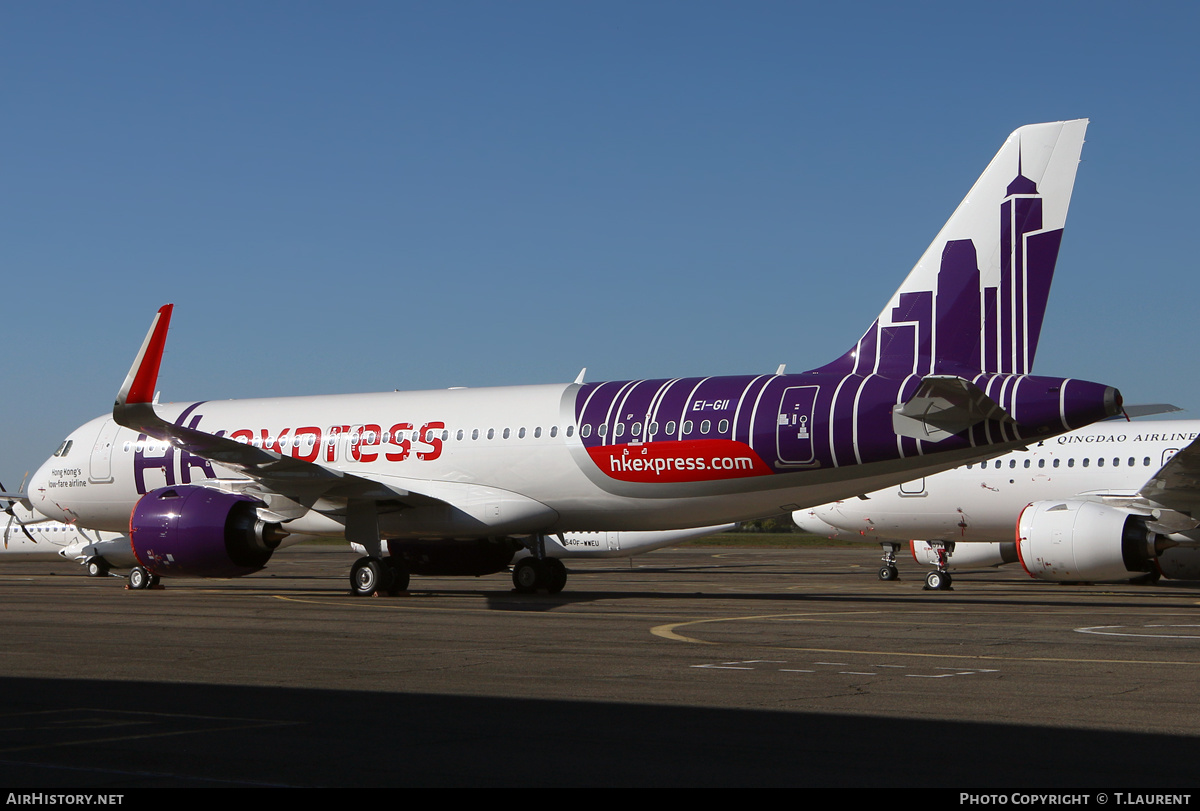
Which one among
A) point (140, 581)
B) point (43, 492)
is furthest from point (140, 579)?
point (43, 492)

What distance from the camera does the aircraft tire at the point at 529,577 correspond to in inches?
1017

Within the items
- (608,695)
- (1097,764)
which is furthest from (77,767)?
(1097,764)

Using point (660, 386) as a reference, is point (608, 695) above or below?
below

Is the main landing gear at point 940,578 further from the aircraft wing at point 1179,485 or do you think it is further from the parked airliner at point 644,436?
the parked airliner at point 644,436

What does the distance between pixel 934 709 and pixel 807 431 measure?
11956 millimetres

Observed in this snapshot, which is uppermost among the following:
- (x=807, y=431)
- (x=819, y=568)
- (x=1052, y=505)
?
(x=807, y=431)

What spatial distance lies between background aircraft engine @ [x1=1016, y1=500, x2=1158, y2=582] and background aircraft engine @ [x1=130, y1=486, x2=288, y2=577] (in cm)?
1475

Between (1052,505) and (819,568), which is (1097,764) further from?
(819,568)

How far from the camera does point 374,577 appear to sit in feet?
81.7

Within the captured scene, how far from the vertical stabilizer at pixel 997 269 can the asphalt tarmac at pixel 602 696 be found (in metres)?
4.50

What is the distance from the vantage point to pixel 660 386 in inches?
939

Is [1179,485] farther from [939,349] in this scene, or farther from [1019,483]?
[1019,483]

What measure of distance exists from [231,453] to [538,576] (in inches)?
266

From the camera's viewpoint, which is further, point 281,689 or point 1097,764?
point 281,689
